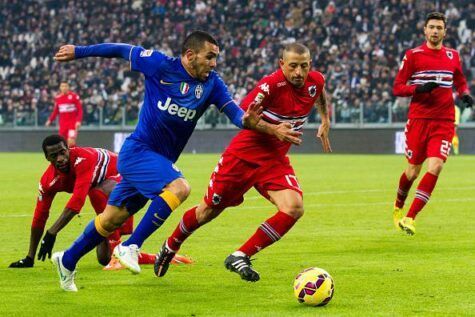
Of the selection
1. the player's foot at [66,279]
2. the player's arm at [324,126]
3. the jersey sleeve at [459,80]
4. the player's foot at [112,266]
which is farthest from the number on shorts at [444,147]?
the player's foot at [66,279]

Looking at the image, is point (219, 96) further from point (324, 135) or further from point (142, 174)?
point (324, 135)

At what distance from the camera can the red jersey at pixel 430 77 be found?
1276cm

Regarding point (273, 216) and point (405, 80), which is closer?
point (273, 216)

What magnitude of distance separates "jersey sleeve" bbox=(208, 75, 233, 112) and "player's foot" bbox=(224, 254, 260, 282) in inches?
46.2

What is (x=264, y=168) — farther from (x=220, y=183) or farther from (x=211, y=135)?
(x=211, y=135)

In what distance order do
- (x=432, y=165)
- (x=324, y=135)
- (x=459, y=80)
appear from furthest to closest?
(x=459, y=80) < (x=432, y=165) < (x=324, y=135)

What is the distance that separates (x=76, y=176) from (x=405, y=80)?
15.9 feet

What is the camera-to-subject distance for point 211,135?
41.2 metres

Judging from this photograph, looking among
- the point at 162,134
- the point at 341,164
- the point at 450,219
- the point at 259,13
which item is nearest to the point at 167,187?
the point at 162,134

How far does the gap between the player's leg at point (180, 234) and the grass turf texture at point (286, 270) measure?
0.52 ft

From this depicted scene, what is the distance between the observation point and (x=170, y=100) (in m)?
8.45

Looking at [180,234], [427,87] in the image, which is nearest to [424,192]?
[427,87]

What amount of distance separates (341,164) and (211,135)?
37.9 ft

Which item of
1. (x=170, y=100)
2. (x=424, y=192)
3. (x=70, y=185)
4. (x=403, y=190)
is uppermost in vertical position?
(x=170, y=100)
